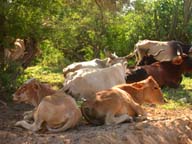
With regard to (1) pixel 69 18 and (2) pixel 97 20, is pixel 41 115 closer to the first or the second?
(1) pixel 69 18

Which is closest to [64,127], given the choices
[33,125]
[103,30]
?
[33,125]

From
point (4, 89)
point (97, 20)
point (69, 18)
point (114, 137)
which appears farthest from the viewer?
point (97, 20)

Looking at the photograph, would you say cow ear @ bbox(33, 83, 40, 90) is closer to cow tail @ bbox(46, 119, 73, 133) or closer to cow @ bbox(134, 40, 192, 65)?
cow tail @ bbox(46, 119, 73, 133)

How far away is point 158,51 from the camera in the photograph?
13375mm

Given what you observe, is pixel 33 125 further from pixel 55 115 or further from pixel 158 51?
pixel 158 51

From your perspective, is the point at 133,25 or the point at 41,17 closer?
the point at 41,17

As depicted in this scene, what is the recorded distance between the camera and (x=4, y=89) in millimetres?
8812

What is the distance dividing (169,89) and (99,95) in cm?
424

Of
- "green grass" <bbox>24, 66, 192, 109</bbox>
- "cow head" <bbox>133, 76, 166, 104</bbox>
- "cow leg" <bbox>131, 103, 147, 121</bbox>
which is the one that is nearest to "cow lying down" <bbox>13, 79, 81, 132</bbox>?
"cow leg" <bbox>131, 103, 147, 121</bbox>

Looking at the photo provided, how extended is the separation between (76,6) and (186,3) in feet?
15.5

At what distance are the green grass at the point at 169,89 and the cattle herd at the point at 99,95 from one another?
1.02 feet

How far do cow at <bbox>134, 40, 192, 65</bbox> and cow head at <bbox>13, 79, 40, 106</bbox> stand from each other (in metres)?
5.37

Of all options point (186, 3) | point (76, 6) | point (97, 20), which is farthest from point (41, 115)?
point (186, 3)

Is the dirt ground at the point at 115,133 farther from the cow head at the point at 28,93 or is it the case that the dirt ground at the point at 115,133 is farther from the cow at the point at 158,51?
the cow at the point at 158,51
